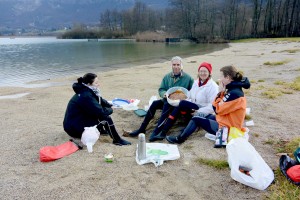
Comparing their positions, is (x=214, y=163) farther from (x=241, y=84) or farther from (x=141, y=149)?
(x=241, y=84)

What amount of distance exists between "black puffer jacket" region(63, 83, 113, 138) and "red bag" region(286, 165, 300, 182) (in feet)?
11.0

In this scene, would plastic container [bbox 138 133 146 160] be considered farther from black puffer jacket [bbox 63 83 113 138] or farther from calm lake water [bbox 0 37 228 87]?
calm lake water [bbox 0 37 228 87]

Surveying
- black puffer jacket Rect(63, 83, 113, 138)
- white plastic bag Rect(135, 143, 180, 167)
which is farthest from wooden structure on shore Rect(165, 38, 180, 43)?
white plastic bag Rect(135, 143, 180, 167)

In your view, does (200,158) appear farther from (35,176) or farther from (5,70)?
(5,70)

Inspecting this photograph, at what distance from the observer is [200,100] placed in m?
5.75

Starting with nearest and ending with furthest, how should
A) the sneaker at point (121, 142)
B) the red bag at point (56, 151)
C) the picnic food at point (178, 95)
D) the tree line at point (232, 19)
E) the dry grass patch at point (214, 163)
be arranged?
1. the dry grass patch at point (214, 163)
2. the red bag at point (56, 151)
3. the sneaker at point (121, 142)
4. the picnic food at point (178, 95)
5. the tree line at point (232, 19)

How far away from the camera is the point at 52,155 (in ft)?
15.3

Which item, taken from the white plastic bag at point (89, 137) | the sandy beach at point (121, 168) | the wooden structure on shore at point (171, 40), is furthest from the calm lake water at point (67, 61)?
the wooden structure on shore at point (171, 40)

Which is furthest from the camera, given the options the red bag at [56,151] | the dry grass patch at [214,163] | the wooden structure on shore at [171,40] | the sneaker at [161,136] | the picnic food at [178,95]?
the wooden structure on shore at [171,40]

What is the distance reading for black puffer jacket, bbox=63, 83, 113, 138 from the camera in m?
5.14

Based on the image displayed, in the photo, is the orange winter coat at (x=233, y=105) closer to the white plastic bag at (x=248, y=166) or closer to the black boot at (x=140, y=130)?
the white plastic bag at (x=248, y=166)

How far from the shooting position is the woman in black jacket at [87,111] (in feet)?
16.9

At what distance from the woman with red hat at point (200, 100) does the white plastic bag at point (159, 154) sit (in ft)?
1.84

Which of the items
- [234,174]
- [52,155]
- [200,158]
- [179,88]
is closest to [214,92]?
[179,88]
